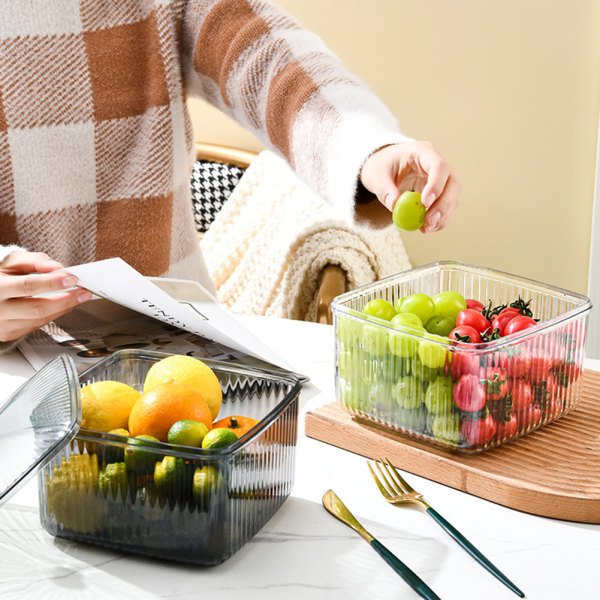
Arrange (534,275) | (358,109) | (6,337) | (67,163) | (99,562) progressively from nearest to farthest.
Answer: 1. (99,562)
2. (6,337)
3. (358,109)
4. (67,163)
5. (534,275)

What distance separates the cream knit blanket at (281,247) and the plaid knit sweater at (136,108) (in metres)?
0.61

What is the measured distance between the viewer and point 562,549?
688 millimetres

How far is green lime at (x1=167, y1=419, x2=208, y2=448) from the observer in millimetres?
627

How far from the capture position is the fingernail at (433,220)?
97cm

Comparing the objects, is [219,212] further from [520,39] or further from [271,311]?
[520,39]

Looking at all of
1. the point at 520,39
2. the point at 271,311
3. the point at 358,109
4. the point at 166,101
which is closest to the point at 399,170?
the point at 358,109

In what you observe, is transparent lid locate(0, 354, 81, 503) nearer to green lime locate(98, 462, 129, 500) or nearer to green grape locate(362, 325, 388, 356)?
green lime locate(98, 462, 129, 500)

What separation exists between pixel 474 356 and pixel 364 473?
171 millimetres

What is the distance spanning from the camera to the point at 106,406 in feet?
2.22

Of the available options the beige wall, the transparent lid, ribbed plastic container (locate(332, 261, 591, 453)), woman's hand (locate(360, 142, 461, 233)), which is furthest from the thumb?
the beige wall

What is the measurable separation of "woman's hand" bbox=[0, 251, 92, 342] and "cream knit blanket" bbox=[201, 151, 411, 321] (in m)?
1.00

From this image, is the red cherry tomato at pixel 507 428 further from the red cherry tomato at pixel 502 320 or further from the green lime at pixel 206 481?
the green lime at pixel 206 481

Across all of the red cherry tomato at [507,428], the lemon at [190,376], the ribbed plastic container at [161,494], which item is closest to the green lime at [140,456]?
the ribbed plastic container at [161,494]

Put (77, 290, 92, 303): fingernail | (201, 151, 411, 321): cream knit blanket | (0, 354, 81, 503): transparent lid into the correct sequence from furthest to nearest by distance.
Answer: (201, 151, 411, 321): cream knit blanket → (77, 290, 92, 303): fingernail → (0, 354, 81, 503): transparent lid
